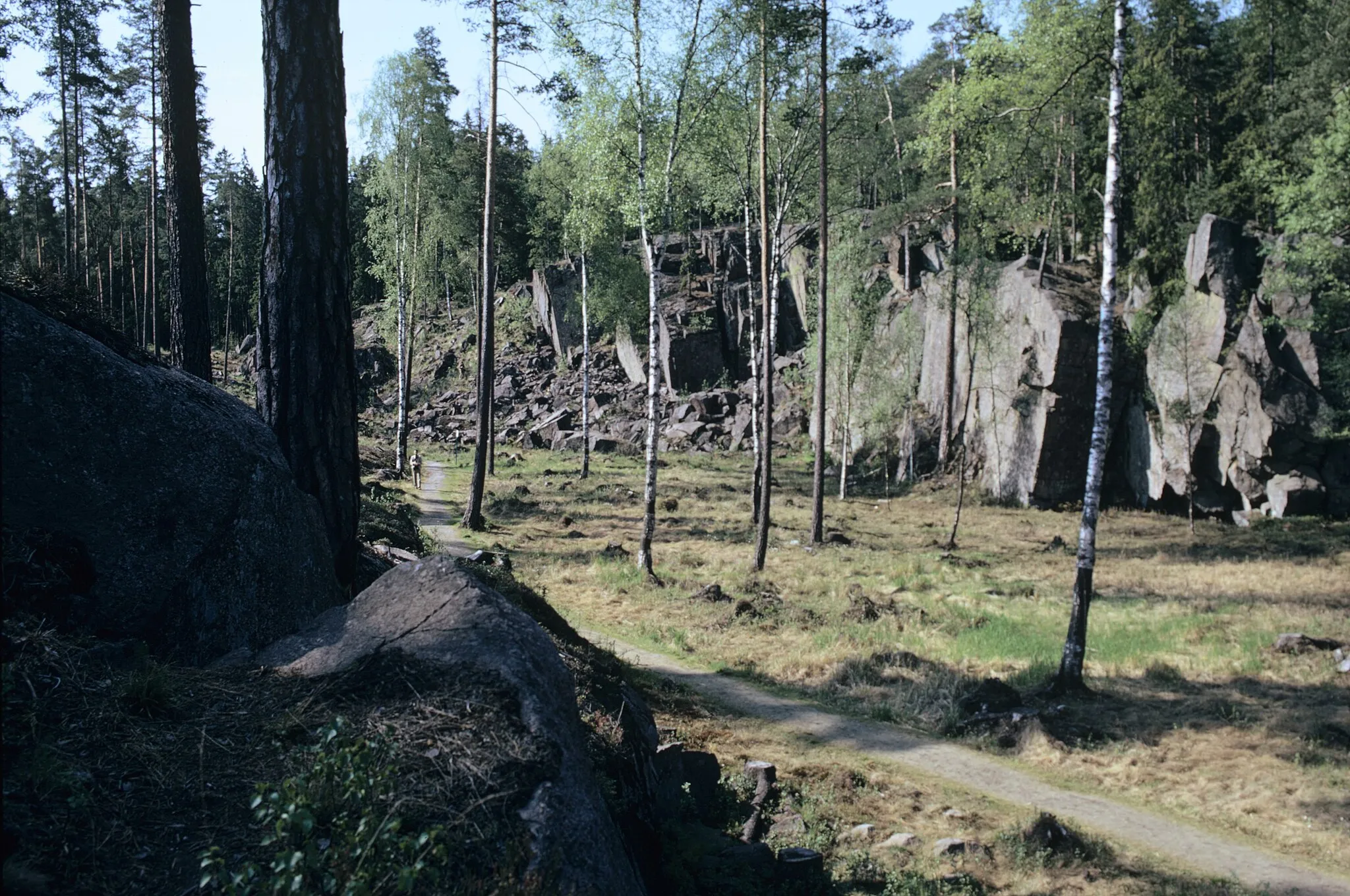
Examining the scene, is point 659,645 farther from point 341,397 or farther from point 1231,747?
point 341,397

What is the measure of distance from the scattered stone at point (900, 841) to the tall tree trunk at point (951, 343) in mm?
24921

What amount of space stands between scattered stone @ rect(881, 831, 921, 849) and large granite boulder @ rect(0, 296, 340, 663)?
6.24m

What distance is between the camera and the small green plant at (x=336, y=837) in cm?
289

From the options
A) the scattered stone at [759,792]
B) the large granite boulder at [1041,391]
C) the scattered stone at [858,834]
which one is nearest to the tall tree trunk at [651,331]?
the scattered stone at [759,792]

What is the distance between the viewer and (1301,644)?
1652 cm

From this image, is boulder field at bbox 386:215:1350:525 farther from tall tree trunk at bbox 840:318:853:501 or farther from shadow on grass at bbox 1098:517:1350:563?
shadow on grass at bbox 1098:517:1350:563

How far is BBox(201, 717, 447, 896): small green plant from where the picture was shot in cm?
289

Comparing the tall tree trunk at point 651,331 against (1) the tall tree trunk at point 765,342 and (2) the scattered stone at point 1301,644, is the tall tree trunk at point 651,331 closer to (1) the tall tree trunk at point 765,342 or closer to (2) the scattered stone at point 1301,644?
(1) the tall tree trunk at point 765,342

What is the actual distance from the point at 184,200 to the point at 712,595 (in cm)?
1273

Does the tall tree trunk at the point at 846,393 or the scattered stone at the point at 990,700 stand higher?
the tall tree trunk at the point at 846,393

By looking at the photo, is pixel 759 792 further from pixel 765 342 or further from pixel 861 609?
pixel 765 342

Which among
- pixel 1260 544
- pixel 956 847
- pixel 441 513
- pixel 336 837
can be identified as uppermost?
pixel 336 837

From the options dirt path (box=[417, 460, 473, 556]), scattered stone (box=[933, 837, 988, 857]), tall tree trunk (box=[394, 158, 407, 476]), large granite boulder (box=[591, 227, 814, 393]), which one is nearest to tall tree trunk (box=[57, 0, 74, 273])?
tall tree trunk (box=[394, 158, 407, 476])

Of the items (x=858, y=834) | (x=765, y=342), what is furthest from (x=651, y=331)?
(x=858, y=834)
